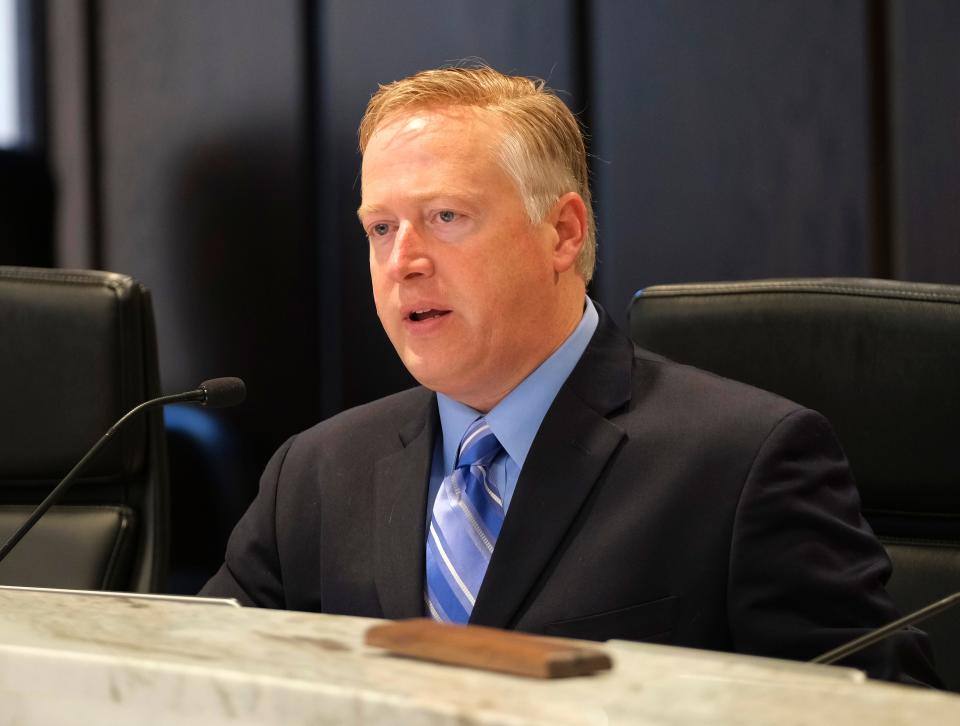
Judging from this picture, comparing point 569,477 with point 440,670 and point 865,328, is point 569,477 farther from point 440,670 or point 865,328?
point 440,670

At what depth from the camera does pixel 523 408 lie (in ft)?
4.95

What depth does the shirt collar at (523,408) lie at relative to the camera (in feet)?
4.88

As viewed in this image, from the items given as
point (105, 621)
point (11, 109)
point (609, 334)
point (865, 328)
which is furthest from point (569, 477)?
point (11, 109)

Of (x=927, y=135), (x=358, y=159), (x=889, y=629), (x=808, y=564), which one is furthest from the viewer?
(x=358, y=159)

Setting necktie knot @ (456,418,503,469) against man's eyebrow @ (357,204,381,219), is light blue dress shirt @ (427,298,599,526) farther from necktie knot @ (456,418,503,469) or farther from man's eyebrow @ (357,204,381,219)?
man's eyebrow @ (357,204,381,219)

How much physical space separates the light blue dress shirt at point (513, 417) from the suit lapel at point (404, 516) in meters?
0.02

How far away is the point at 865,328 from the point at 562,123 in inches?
17.2

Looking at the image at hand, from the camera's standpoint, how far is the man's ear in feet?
5.19

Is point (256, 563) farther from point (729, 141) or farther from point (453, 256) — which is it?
point (729, 141)

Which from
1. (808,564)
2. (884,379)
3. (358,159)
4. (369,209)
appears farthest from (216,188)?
(808,564)

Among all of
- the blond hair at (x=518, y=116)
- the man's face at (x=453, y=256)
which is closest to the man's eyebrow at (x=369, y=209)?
the man's face at (x=453, y=256)

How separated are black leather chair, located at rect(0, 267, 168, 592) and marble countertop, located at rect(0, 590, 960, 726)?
1192 mm

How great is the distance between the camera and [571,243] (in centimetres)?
160

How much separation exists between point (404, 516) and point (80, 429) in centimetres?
65
